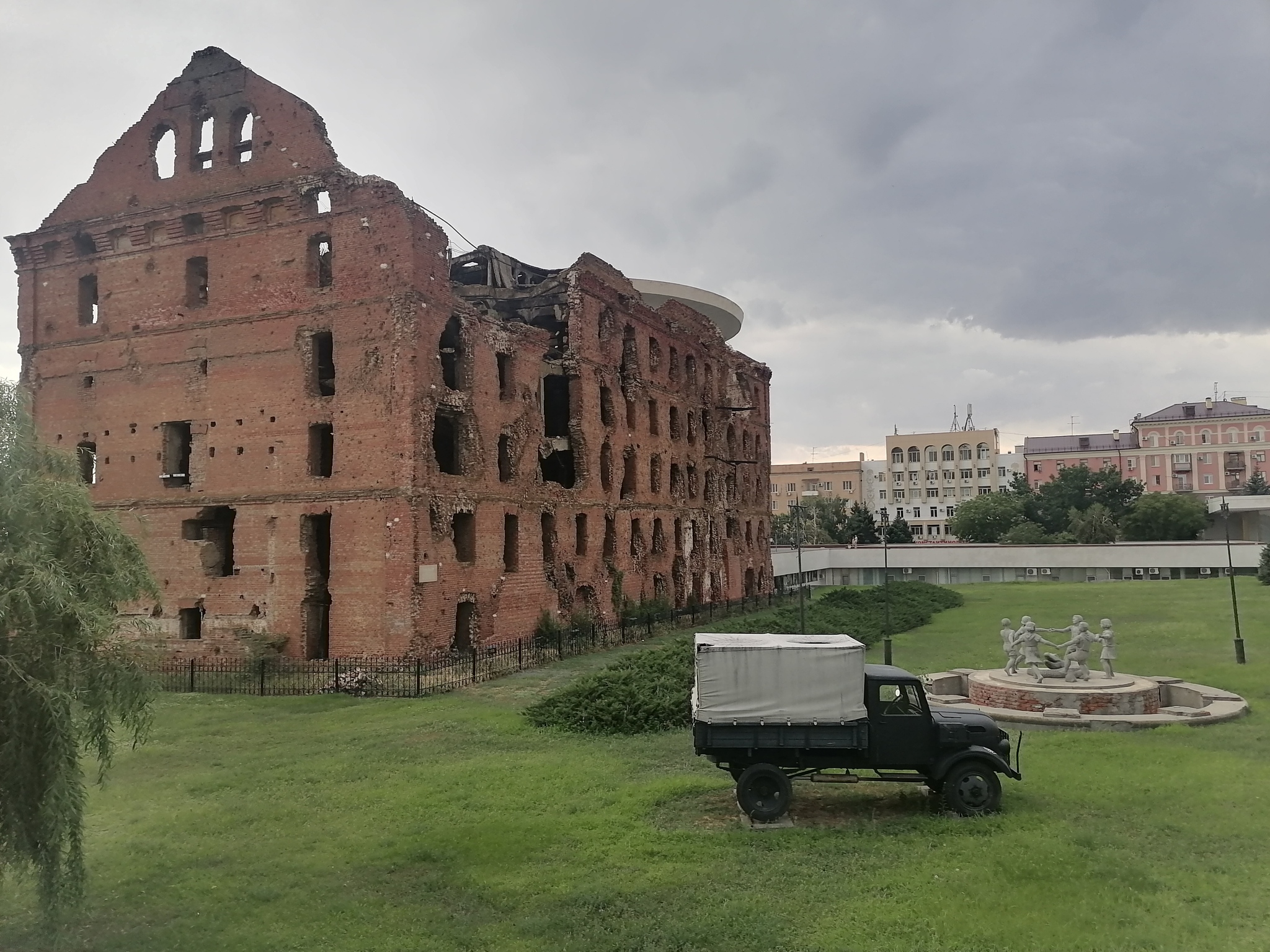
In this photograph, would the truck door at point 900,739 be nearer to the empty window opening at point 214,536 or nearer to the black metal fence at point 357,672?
the black metal fence at point 357,672

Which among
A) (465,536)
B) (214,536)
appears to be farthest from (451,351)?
(214,536)

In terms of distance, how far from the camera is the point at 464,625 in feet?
96.8

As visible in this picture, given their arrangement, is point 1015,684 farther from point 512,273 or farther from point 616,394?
point 512,273

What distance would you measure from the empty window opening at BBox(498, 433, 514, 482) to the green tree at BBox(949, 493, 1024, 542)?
62424 mm

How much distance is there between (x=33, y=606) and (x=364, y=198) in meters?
22.5

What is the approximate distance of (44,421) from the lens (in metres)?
32.2

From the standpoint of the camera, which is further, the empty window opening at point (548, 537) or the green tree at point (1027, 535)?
the green tree at point (1027, 535)

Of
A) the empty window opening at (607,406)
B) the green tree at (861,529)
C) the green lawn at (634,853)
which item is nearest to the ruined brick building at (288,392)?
the empty window opening at (607,406)

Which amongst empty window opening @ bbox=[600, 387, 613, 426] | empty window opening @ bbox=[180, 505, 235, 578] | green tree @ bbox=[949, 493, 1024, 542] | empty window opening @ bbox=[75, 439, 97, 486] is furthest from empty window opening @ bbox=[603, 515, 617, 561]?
green tree @ bbox=[949, 493, 1024, 542]

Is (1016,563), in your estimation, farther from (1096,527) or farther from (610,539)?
(610,539)

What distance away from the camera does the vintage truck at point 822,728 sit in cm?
1246

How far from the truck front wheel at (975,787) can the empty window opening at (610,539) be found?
26.3 m

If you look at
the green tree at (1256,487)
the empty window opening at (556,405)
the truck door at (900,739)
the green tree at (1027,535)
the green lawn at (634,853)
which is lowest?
the green lawn at (634,853)

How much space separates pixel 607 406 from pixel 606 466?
8.34ft
